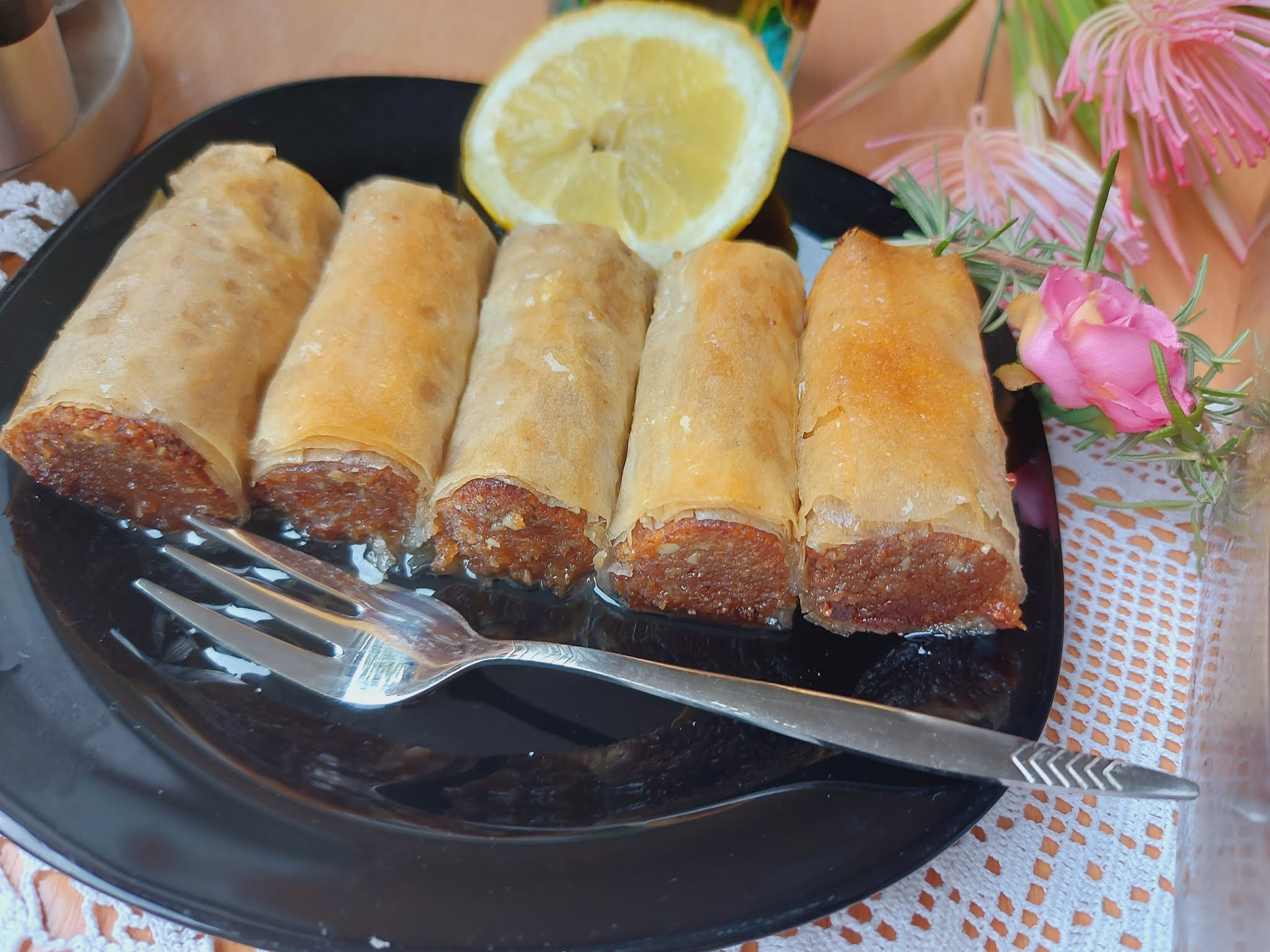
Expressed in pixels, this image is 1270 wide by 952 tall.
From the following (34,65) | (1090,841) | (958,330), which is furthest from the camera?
(34,65)

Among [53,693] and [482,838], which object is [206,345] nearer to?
[53,693]

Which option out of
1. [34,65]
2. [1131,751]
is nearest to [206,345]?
[34,65]

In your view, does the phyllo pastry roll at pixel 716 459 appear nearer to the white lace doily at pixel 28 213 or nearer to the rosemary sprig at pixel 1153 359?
the rosemary sprig at pixel 1153 359

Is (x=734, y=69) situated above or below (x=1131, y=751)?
above

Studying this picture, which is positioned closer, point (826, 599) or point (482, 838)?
point (482, 838)

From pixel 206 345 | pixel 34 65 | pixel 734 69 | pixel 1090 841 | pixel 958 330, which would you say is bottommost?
pixel 1090 841

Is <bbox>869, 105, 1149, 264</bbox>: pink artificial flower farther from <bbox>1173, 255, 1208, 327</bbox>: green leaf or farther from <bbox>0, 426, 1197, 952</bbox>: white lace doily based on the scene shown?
<bbox>0, 426, 1197, 952</bbox>: white lace doily

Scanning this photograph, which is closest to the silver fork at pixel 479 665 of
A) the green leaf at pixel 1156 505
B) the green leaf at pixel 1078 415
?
the green leaf at pixel 1156 505

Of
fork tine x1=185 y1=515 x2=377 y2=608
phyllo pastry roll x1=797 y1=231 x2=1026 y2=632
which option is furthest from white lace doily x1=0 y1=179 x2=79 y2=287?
phyllo pastry roll x1=797 y1=231 x2=1026 y2=632
